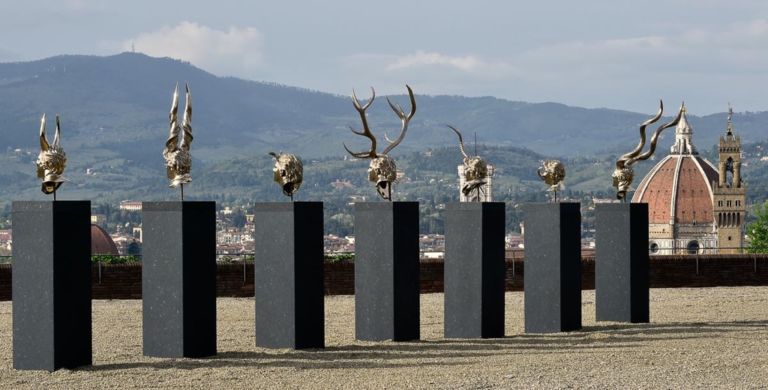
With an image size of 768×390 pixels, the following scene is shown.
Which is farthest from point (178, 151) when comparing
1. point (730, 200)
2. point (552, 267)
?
point (730, 200)

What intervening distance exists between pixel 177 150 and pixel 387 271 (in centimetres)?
378

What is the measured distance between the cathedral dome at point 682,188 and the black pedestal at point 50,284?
15202 cm

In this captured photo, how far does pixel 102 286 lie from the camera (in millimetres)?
29984

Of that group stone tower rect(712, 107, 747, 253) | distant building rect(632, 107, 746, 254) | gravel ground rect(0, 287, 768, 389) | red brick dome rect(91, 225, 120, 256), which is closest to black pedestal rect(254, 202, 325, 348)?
gravel ground rect(0, 287, 768, 389)

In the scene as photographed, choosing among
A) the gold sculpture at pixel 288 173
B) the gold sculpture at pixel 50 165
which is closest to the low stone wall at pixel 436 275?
the gold sculpture at pixel 288 173

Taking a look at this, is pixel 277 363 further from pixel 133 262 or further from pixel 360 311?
pixel 133 262

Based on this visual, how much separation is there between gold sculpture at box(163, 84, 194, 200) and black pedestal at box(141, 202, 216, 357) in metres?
0.45

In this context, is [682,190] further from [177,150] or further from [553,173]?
[177,150]

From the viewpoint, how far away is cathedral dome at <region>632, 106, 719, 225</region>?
167375mm

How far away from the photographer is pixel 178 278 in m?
17.5

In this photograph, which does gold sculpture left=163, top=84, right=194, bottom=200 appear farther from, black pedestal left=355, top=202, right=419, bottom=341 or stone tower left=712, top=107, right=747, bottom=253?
stone tower left=712, top=107, right=747, bottom=253

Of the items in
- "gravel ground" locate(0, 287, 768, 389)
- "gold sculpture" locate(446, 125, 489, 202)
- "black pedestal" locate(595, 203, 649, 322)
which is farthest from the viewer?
"black pedestal" locate(595, 203, 649, 322)

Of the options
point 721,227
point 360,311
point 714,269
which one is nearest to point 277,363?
point 360,311

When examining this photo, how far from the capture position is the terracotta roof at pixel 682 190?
550 feet
